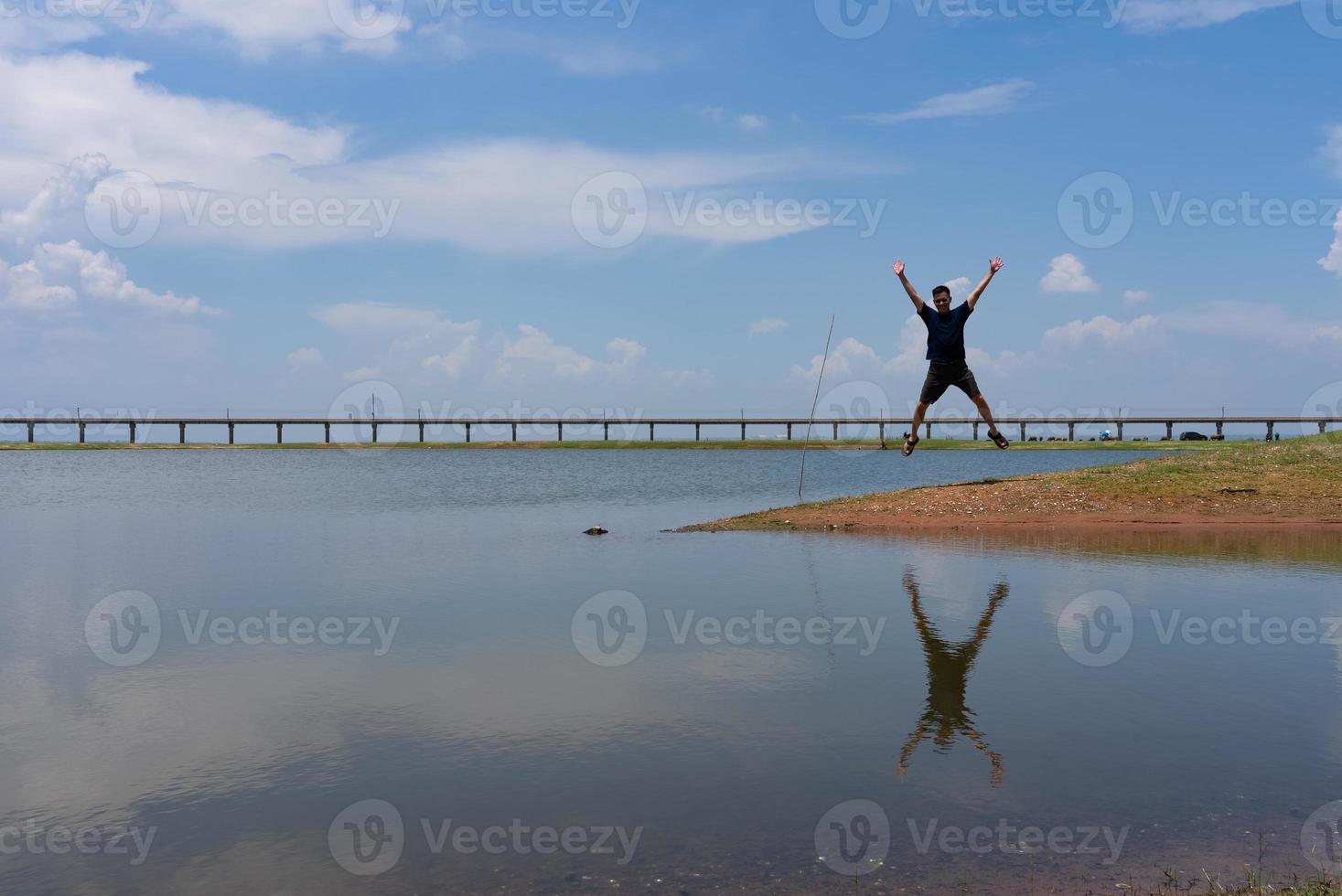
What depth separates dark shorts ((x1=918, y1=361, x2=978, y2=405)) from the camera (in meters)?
17.3

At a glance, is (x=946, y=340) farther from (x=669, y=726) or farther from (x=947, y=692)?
(x=669, y=726)

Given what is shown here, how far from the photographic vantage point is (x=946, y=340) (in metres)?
16.8

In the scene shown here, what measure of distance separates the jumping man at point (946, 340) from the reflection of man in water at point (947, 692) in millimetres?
3936

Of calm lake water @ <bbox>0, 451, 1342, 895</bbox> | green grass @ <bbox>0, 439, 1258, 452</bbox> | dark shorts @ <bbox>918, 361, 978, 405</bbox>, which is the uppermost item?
dark shorts @ <bbox>918, 361, 978, 405</bbox>

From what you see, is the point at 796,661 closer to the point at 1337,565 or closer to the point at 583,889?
the point at 583,889

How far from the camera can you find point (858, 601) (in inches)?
637

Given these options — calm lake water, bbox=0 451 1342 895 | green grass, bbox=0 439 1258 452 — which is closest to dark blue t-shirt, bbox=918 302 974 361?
calm lake water, bbox=0 451 1342 895

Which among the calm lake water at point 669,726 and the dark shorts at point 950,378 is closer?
the calm lake water at point 669,726

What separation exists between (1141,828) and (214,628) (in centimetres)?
1275

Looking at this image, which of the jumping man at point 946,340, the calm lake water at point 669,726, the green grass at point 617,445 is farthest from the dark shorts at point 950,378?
the green grass at point 617,445

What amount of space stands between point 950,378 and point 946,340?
0.90m

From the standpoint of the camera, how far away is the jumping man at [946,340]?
1628 cm

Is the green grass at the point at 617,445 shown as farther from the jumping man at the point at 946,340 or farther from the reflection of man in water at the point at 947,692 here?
the reflection of man in water at the point at 947,692

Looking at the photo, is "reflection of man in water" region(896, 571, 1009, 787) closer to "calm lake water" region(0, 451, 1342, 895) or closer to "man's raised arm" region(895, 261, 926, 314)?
"calm lake water" region(0, 451, 1342, 895)
